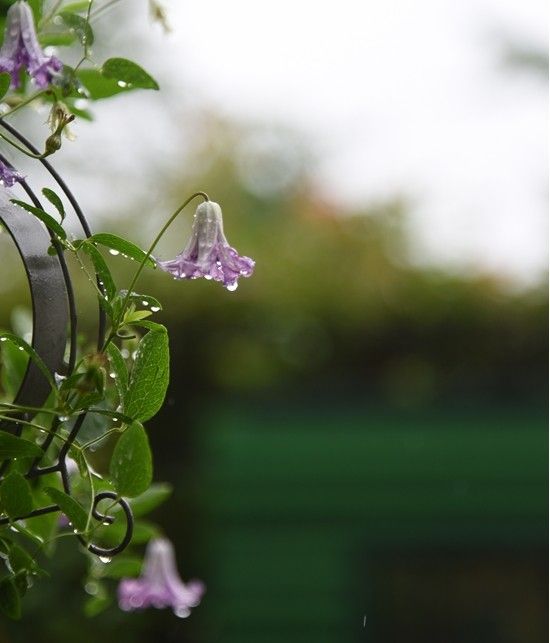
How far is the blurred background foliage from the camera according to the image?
2805mm

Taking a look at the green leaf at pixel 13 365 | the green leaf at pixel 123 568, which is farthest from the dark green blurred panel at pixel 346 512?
the green leaf at pixel 13 365

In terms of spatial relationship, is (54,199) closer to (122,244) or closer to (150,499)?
(122,244)

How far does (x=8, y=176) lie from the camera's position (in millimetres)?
690

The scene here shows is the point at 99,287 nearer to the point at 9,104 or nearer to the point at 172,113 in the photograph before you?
the point at 9,104

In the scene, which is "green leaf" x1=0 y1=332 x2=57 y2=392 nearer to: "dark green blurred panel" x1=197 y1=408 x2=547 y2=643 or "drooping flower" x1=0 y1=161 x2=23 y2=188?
"drooping flower" x1=0 y1=161 x2=23 y2=188

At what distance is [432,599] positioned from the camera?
9.59 ft

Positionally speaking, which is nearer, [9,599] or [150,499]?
[9,599]

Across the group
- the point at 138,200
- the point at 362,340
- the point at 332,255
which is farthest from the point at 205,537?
the point at 138,200

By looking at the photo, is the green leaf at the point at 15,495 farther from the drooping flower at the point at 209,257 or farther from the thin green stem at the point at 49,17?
the thin green stem at the point at 49,17

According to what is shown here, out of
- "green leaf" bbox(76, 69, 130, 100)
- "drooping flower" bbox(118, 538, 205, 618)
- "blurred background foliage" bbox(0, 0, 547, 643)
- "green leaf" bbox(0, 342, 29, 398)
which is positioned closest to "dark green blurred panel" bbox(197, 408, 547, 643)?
"blurred background foliage" bbox(0, 0, 547, 643)

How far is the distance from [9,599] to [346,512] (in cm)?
213

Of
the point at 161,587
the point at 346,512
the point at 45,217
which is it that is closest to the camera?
the point at 45,217

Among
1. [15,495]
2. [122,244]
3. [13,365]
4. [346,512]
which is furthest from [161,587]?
[346,512]

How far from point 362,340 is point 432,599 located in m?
0.78
